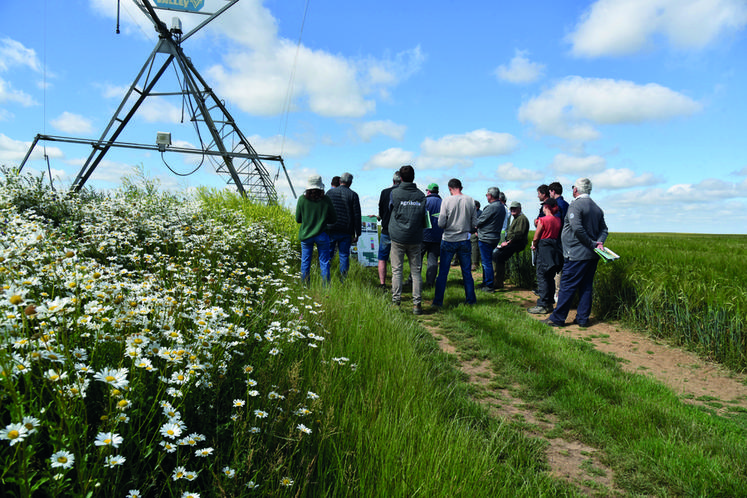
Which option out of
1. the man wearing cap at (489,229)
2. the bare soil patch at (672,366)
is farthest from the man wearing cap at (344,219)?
the bare soil patch at (672,366)

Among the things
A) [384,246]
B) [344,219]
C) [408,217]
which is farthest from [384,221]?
[408,217]

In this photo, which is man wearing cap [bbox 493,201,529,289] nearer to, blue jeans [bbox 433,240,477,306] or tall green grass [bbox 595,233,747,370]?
tall green grass [bbox 595,233,747,370]

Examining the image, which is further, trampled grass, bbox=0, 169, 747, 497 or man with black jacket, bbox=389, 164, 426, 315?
man with black jacket, bbox=389, 164, 426, 315

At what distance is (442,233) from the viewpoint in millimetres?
8312

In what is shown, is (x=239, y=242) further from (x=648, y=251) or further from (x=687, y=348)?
(x=648, y=251)

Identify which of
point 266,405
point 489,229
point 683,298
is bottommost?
point 266,405

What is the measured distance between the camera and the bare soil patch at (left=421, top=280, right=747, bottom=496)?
3203 mm

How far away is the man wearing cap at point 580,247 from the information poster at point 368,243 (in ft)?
19.0

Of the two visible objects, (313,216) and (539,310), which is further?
(539,310)

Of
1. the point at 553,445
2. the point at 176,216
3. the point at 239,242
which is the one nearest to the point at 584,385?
the point at 553,445

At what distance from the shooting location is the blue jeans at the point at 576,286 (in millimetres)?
7148

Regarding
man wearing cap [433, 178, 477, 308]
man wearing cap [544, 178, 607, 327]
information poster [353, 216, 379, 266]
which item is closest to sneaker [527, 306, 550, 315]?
man wearing cap [544, 178, 607, 327]

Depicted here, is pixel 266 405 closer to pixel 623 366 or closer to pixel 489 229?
pixel 623 366

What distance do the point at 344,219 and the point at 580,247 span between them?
4406 mm
